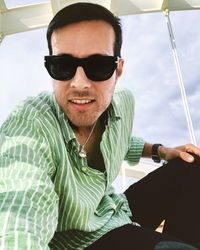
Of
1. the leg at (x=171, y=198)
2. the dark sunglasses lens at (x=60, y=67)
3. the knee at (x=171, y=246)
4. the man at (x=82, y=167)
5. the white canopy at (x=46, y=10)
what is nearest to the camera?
the man at (x=82, y=167)

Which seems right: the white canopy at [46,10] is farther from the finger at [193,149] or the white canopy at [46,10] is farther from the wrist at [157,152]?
the finger at [193,149]

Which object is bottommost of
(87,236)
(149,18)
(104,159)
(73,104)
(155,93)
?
(155,93)

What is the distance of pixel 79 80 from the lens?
1.32 m

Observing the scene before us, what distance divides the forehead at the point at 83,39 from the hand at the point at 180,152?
0.67 m

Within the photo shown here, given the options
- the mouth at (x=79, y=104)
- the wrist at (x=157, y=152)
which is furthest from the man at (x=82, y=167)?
the wrist at (x=157, y=152)

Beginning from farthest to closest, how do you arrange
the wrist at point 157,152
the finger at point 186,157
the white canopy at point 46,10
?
the white canopy at point 46,10
the wrist at point 157,152
the finger at point 186,157

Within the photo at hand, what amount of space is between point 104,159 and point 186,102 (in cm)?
308

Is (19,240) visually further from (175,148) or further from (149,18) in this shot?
(149,18)

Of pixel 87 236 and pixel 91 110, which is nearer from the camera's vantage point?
pixel 87 236

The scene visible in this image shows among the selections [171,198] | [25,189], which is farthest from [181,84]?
[25,189]

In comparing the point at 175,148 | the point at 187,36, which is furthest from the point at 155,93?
the point at 175,148

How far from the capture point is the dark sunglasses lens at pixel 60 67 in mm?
1307

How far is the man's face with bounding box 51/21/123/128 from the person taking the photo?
1321 mm

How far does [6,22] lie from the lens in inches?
216
